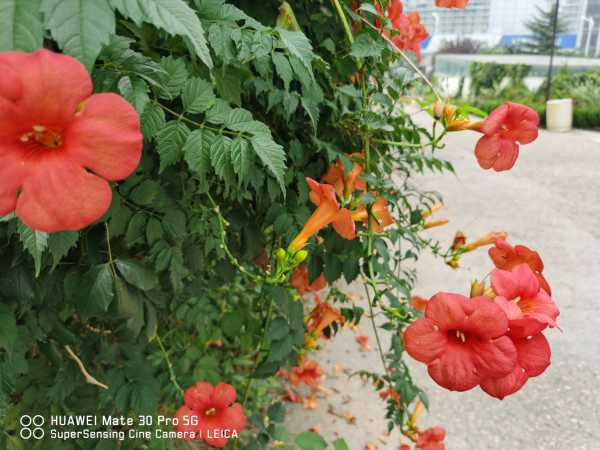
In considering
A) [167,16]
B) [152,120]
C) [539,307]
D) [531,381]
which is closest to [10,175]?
[167,16]

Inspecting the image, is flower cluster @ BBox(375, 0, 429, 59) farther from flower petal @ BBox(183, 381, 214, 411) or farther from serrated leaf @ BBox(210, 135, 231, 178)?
flower petal @ BBox(183, 381, 214, 411)

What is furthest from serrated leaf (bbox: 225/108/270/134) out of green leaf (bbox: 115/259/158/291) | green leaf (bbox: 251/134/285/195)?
green leaf (bbox: 115/259/158/291)

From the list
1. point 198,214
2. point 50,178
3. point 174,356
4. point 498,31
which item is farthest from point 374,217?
point 498,31

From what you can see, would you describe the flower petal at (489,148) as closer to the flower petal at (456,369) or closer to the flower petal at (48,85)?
the flower petal at (456,369)

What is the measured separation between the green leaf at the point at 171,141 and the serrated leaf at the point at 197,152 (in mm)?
14

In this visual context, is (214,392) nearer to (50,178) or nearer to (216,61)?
(216,61)

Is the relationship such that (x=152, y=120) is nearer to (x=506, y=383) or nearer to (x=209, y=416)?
(x=506, y=383)

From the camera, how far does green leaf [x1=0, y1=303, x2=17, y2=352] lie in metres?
0.87

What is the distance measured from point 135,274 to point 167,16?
22.5 inches

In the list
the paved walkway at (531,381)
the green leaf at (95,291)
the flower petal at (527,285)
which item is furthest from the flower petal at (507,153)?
the paved walkway at (531,381)

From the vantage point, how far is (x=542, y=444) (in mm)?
2100

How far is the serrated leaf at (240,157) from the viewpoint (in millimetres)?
779

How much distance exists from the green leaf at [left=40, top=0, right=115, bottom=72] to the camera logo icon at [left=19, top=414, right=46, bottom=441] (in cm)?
113

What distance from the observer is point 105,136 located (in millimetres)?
443
